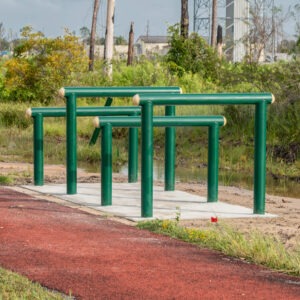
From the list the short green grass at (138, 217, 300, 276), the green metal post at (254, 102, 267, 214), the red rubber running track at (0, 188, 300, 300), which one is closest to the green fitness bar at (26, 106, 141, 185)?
the green metal post at (254, 102, 267, 214)

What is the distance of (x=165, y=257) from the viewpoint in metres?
8.30

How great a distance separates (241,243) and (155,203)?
3.60 m

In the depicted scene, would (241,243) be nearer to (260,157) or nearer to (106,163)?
(260,157)

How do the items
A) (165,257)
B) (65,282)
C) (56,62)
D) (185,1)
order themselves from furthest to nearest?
A: (185,1)
(56,62)
(165,257)
(65,282)

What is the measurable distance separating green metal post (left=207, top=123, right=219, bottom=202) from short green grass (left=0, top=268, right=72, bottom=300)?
16.6ft

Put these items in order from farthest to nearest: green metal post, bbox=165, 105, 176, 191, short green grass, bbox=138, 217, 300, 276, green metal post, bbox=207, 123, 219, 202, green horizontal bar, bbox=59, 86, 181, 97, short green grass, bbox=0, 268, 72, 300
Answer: green metal post, bbox=165, 105, 176, 191, green horizontal bar, bbox=59, 86, 181, 97, green metal post, bbox=207, 123, 219, 202, short green grass, bbox=138, 217, 300, 276, short green grass, bbox=0, 268, 72, 300

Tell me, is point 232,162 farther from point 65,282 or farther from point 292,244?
point 65,282

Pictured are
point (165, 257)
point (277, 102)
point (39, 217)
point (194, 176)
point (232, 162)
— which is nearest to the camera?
point (165, 257)

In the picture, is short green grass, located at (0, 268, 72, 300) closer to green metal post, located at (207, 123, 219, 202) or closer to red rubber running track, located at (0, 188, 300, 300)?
red rubber running track, located at (0, 188, 300, 300)

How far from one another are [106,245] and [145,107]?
2.14 metres

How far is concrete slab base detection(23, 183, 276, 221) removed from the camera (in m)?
11.1

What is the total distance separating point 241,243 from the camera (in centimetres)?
850

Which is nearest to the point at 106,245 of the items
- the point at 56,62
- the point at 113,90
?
the point at 113,90

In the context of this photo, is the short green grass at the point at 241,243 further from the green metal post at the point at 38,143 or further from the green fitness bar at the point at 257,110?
the green metal post at the point at 38,143
